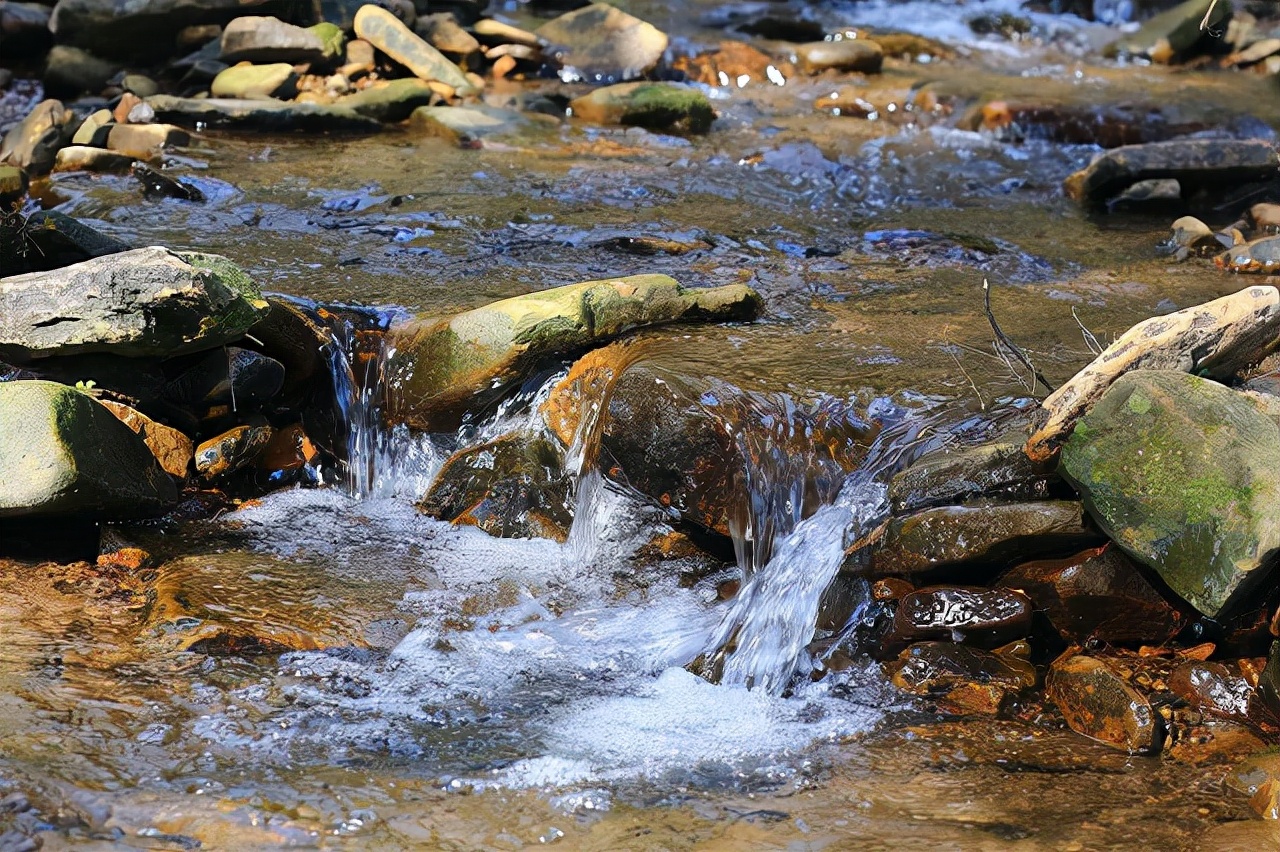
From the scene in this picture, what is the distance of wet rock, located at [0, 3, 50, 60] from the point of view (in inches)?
389

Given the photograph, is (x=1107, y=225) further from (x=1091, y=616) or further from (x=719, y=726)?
(x=719, y=726)

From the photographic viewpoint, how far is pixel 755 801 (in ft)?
10.8

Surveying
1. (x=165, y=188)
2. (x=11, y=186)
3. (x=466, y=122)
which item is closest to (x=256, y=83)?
(x=466, y=122)

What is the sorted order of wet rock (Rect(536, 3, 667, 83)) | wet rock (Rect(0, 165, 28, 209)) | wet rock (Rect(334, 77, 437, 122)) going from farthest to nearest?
wet rock (Rect(536, 3, 667, 83)), wet rock (Rect(334, 77, 437, 122)), wet rock (Rect(0, 165, 28, 209))

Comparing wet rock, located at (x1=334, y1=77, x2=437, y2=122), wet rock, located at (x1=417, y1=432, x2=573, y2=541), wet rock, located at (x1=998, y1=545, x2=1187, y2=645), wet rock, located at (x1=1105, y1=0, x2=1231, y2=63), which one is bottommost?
wet rock, located at (x1=417, y1=432, x2=573, y2=541)

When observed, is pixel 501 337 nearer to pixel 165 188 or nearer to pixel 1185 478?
pixel 1185 478

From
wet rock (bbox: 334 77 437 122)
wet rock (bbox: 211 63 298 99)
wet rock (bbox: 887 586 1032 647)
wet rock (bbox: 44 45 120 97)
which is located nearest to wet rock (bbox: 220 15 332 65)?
wet rock (bbox: 211 63 298 99)

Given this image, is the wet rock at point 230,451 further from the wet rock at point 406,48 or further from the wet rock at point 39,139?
the wet rock at point 406,48

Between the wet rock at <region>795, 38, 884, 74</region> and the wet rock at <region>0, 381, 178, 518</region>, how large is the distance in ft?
27.8

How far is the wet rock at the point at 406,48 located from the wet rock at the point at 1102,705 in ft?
24.9

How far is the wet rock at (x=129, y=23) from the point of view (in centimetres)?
959

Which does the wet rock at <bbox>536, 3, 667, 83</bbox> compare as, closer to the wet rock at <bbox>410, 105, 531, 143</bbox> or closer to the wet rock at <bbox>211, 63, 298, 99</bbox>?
the wet rock at <bbox>410, 105, 531, 143</bbox>

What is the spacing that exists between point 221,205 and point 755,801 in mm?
5257

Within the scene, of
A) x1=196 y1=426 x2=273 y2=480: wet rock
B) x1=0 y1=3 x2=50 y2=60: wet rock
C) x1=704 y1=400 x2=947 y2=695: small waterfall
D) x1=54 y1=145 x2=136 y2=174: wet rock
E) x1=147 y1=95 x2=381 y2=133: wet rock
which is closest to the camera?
x1=704 y1=400 x2=947 y2=695: small waterfall
